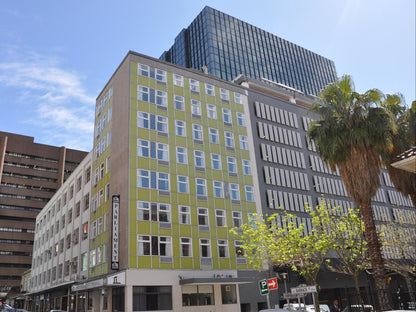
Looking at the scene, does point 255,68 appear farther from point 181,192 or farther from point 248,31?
point 181,192

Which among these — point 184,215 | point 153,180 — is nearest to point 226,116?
point 153,180

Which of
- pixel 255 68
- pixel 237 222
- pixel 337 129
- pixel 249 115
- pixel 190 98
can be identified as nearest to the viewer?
pixel 337 129

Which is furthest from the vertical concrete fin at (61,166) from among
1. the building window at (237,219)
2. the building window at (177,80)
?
the building window at (237,219)

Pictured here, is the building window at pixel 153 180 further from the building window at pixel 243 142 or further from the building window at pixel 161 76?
the building window at pixel 243 142

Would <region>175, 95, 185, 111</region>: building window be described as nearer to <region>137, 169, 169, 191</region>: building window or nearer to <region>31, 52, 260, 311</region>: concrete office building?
<region>31, 52, 260, 311</region>: concrete office building

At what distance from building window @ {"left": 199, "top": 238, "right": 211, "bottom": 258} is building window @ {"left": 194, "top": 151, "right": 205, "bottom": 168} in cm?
791

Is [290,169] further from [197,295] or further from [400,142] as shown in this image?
[400,142]

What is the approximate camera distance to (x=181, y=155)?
40.7 meters

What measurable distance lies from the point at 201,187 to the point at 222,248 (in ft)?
21.6

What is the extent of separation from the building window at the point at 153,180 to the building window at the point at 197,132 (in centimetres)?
A: 626

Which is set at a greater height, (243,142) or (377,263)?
(243,142)

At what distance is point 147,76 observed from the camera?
42.0m

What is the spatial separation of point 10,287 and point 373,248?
9748cm

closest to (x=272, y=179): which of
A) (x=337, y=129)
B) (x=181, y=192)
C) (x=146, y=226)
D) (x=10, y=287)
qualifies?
(x=181, y=192)
